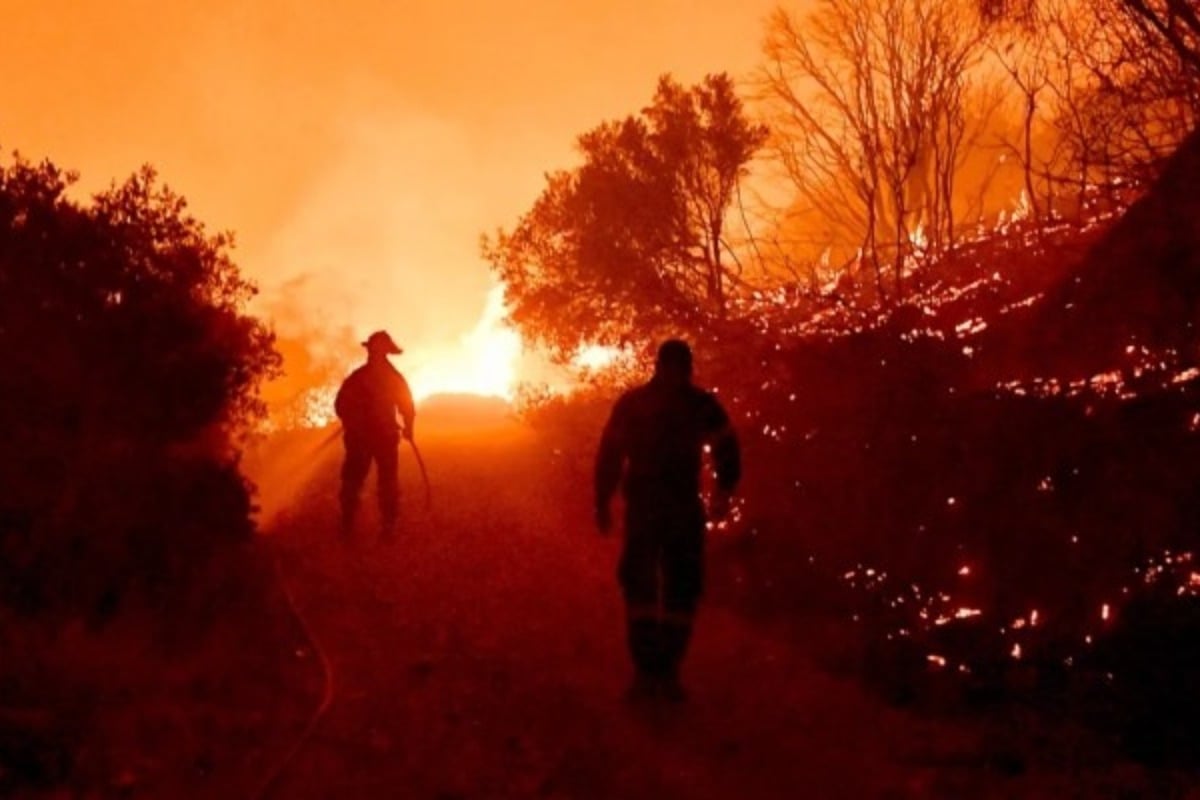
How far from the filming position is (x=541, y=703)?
6.93m

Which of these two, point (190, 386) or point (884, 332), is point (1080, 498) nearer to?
point (884, 332)

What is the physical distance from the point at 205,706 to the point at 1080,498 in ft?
16.9

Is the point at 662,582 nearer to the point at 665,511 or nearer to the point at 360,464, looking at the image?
the point at 665,511

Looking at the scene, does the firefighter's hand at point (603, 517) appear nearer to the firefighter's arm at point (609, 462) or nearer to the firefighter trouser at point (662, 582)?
the firefighter's arm at point (609, 462)

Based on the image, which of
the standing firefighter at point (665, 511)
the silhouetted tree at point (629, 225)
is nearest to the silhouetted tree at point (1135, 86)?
the standing firefighter at point (665, 511)

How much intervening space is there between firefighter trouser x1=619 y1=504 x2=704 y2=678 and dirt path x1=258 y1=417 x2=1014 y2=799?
0.31 meters

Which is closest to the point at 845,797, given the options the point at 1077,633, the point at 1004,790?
the point at 1004,790

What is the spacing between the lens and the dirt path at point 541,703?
585 cm

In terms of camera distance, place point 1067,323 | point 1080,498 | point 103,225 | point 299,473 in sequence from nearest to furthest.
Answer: point 1080,498 < point 103,225 < point 1067,323 < point 299,473

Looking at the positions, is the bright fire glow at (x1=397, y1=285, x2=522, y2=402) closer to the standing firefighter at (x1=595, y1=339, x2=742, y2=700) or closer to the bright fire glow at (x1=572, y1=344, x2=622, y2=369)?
the bright fire glow at (x1=572, y1=344, x2=622, y2=369)

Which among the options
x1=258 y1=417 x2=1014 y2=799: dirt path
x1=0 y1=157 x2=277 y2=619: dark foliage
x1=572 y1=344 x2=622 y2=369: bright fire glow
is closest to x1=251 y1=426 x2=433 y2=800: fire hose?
x1=258 y1=417 x2=1014 y2=799: dirt path

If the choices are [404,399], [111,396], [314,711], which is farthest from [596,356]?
[314,711]

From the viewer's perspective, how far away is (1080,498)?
7.66 meters

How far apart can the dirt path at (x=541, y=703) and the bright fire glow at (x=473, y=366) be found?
1377 cm
